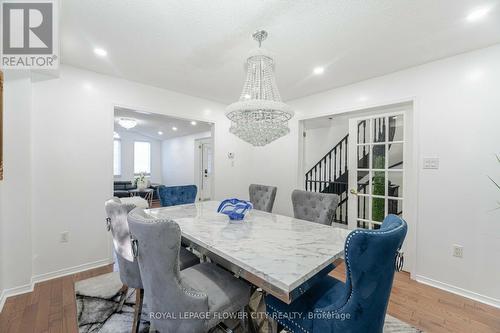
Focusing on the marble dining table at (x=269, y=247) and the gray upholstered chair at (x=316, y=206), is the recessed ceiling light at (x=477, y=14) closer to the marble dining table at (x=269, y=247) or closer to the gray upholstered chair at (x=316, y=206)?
the gray upholstered chair at (x=316, y=206)

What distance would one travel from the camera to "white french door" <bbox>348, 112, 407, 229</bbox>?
9.16 feet

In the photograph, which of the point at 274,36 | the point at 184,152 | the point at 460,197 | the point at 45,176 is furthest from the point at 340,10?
the point at 184,152

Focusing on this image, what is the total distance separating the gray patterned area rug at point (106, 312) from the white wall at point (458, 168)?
1.04 meters

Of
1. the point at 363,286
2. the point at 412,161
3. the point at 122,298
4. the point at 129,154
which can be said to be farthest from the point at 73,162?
the point at 129,154

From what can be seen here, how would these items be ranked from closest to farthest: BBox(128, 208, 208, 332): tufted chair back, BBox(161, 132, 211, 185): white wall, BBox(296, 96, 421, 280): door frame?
1. BBox(128, 208, 208, 332): tufted chair back
2. BBox(296, 96, 421, 280): door frame
3. BBox(161, 132, 211, 185): white wall

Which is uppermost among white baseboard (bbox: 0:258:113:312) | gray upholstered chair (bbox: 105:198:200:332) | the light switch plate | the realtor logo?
the realtor logo

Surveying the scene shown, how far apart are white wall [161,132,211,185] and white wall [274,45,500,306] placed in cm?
580

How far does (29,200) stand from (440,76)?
4.62m

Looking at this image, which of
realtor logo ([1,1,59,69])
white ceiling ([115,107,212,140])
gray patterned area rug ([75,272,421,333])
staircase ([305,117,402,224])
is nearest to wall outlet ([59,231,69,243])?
gray patterned area rug ([75,272,421,333])

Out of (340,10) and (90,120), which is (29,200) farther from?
(340,10)

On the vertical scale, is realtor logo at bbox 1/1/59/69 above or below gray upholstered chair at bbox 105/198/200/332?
above

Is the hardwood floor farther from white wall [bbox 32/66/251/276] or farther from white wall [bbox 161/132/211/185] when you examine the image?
white wall [bbox 161/132/211/185]

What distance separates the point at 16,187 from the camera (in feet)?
7.10

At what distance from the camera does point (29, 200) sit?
226cm
